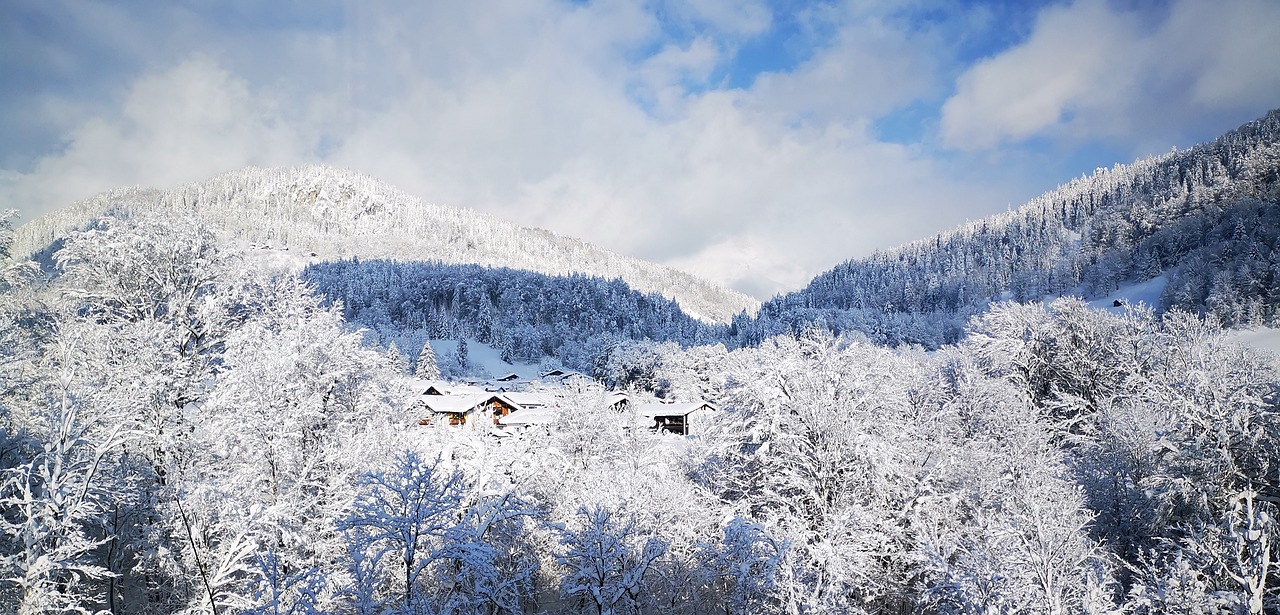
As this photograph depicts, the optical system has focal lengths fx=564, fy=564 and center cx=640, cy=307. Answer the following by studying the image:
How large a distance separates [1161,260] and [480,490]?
16200 cm

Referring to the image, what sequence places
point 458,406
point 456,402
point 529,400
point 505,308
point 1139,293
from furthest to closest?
point 505,308
point 1139,293
point 529,400
point 456,402
point 458,406

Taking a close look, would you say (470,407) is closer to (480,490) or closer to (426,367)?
(426,367)

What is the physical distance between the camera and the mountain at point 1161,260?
293 ft

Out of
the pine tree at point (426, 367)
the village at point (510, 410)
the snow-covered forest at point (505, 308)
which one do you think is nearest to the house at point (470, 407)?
the village at point (510, 410)

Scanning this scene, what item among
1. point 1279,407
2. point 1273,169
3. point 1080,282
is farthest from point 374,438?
point 1273,169

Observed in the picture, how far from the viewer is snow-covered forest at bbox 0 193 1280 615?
43.3ft

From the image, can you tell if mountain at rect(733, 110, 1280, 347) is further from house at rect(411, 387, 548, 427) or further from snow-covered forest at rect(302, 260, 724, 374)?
house at rect(411, 387, 548, 427)

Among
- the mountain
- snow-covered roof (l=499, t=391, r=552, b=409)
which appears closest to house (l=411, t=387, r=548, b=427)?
snow-covered roof (l=499, t=391, r=552, b=409)

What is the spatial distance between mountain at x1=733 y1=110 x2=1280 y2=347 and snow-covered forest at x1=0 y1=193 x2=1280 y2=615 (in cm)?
5901

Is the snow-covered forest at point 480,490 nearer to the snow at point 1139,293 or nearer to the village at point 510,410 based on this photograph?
the village at point 510,410

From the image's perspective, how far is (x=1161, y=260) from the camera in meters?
125

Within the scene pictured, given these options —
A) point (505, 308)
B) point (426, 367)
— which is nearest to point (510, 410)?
point (426, 367)

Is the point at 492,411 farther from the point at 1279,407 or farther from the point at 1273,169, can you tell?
the point at 1273,169

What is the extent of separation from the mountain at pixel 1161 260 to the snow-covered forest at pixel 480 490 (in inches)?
2323
